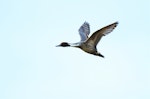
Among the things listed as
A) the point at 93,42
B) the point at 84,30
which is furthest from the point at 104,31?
the point at 84,30

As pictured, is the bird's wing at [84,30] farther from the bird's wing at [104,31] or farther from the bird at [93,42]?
the bird's wing at [104,31]

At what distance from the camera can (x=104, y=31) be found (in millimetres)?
23094

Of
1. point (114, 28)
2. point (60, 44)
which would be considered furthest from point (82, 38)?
point (114, 28)

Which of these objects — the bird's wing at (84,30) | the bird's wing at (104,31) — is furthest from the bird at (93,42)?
the bird's wing at (84,30)

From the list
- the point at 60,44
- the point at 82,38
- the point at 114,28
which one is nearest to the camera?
the point at 114,28

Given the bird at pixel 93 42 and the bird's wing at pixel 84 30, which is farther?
the bird's wing at pixel 84 30

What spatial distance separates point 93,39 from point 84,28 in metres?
6.00

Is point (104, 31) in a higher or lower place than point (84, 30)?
lower

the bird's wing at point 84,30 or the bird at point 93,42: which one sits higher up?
the bird's wing at point 84,30

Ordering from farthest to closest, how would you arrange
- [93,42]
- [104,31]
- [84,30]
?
[84,30], [93,42], [104,31]

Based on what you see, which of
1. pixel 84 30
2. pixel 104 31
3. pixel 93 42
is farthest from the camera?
pixel 84 30

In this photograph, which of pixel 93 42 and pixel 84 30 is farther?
pixel 84 30

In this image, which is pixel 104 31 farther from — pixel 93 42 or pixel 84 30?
pixel 84 30

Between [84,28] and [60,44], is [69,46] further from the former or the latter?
[84,28]
